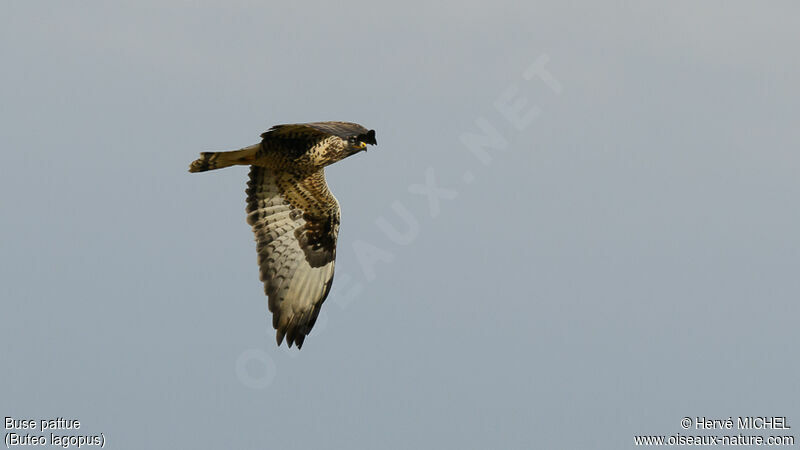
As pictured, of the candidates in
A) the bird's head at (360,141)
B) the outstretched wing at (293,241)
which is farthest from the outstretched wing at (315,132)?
the outstretched wing at (293,241)

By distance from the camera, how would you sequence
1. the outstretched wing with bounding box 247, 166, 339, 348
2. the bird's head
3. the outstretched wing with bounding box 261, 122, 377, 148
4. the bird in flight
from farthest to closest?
the outstretched wing with bounding box 247, 166, 339, 348, the bird in flight, the bird's head, the outstretched wing with bounding box 261, 122, 377, 148

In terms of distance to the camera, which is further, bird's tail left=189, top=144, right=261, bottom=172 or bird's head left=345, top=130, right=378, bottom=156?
bird's tail left=189, top=144, right=261, bottom=172

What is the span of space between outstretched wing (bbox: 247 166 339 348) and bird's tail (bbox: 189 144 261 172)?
452 mm

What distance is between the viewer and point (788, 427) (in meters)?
16.1

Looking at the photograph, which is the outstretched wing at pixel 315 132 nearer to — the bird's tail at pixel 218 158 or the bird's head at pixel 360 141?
the bird's head at pixel 360 141

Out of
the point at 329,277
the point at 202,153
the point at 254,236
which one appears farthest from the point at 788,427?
the point at 202,153

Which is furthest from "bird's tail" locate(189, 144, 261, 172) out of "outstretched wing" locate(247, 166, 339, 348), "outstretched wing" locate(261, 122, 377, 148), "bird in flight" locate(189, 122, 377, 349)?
"outstretched wing" locate(247, 166, 339, 348)

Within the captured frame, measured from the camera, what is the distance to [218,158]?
14047 mm

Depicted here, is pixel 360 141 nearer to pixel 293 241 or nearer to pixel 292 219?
pixel 292 219

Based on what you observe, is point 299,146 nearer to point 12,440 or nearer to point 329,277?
point 329,277

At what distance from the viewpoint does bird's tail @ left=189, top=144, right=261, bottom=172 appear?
46.1 ft

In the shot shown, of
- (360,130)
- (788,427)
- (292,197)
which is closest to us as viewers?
(360,130)

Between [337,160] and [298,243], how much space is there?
1404 mm

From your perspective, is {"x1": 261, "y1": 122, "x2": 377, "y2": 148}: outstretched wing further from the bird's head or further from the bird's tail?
the bird's tail
